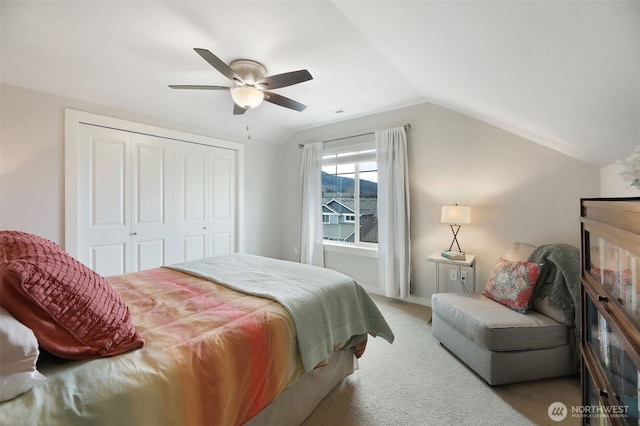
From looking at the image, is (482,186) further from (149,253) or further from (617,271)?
(149,253)

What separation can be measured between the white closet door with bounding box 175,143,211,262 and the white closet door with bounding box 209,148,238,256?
10 cm

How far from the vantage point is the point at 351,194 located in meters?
4.05

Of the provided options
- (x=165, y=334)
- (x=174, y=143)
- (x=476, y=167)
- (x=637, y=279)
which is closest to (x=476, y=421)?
(x=637, y=279)

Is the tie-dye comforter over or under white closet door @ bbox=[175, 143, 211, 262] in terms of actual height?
under

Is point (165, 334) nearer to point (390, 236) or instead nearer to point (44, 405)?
point (44, 405)

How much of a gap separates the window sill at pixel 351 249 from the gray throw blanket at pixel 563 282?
1.90 metres

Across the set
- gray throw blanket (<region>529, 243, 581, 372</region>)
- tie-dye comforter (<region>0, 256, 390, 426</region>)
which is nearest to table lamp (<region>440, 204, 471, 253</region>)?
gray throw blanket (<region>529, 243, 581, 372</region>)

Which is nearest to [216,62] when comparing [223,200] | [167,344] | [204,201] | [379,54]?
[379,54]

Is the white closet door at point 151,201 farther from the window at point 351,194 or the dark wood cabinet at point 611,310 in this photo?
the dark wood cabinet at point 611,310

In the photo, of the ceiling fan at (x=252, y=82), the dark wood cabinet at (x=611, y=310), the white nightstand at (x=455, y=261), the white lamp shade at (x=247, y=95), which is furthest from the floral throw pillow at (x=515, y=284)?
the white lamp shade at (x=247, y=95)

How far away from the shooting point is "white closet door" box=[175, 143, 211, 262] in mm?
3496

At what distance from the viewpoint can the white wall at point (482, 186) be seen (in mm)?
2469

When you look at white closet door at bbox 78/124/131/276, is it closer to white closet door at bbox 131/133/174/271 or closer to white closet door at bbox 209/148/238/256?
white closet door at bbox 131/133/174/271

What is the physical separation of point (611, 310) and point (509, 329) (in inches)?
41.5
